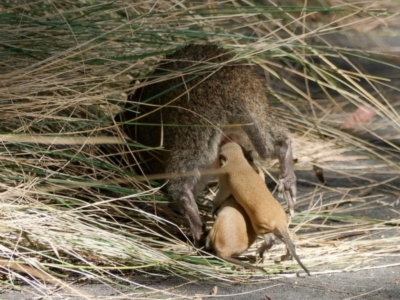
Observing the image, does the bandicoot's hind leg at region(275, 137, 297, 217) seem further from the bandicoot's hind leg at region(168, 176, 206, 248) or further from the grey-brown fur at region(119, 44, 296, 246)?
the bandicoot's hind leg at region(168, 176, 206, 248)

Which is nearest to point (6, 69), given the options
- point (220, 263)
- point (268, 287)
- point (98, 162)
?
point (98, 162)

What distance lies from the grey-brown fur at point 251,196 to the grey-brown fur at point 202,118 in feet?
0.38

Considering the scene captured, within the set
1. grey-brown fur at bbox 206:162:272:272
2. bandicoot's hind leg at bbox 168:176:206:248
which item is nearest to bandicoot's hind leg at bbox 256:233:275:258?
grey-brown fur at bbox 206:162:272:272

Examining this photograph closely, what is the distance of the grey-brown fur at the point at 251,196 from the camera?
123 inches

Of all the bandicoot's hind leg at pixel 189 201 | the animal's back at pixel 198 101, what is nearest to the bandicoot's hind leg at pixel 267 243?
the bandicoot's hind leg at pixel 189 201

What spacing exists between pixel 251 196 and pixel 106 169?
2.47ft

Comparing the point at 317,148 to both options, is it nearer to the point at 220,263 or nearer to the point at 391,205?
the point at 391,205

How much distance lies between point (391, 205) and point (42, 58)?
169 centimetres

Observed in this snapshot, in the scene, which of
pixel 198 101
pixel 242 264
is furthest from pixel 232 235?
pixel 198 101

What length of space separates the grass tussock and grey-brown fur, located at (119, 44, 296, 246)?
10 cm

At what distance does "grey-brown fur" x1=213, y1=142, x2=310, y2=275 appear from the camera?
3115 millimetres

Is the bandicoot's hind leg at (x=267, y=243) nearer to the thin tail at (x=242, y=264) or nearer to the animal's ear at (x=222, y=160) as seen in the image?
the thin tail at (x=242, y=264)

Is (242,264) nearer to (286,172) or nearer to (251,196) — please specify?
(251,196)

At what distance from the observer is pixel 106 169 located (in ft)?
12.0
